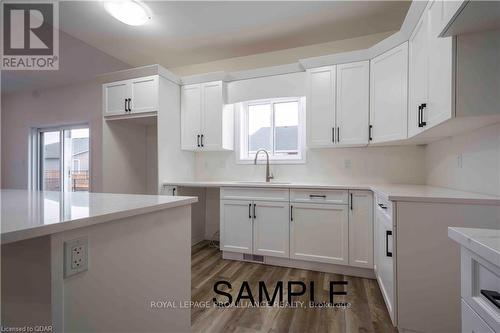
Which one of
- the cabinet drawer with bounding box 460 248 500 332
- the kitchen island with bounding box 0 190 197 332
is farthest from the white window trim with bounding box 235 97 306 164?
the cabinet drawer with bounding box 460 248 500 332

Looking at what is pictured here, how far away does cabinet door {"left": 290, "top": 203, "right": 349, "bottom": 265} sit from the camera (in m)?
2.34

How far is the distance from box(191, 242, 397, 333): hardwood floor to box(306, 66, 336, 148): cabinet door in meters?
1.53

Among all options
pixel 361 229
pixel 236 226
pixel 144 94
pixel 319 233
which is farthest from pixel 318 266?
pixel 144 94

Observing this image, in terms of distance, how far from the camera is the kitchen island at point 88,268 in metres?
0.67

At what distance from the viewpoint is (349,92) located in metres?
2.60

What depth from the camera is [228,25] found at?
2.85 metres

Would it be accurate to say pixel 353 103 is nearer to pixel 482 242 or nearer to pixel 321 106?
pixel 321 106

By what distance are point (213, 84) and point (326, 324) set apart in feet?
9.76

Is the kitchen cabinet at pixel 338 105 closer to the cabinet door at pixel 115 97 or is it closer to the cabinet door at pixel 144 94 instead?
the cabinet door at pixel 144 94

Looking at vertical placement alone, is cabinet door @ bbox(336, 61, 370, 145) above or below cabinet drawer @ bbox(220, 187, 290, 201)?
above

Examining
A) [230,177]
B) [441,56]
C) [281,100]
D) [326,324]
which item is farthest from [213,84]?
[326,324]

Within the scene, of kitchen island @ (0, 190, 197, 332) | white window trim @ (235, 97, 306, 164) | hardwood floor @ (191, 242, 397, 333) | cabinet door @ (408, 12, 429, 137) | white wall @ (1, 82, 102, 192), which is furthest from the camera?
white wall @ (1, 82, 102, 192)

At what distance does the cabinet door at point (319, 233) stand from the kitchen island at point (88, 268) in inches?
64.0

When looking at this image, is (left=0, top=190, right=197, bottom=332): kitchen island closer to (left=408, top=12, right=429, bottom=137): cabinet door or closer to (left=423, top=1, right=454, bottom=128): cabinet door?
(left=423, top=1, right=454, bottom=128): cabinet door
